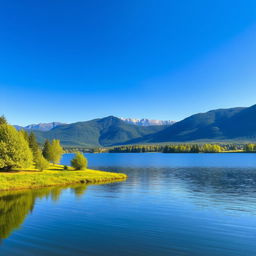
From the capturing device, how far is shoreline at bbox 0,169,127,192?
63750 millimetres

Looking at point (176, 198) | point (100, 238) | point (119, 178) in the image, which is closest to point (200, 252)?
point (100, 238)

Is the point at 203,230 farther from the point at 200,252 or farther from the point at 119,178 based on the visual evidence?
the point at 119,178

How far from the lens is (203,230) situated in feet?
105

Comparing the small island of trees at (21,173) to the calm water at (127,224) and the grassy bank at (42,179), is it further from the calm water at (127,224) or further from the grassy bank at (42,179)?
the calm water at (127,224)

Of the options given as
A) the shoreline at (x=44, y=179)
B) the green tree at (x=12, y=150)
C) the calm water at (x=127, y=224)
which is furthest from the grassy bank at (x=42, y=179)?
the calm water at (x=127, y=224)

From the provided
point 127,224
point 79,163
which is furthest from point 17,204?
point 79,163

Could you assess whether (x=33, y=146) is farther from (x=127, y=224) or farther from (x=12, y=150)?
(x=127, y=224)

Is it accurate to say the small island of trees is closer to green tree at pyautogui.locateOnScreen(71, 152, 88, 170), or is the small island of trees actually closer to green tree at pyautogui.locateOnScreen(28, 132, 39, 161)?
green tree at pyautogui.locateOnScreen(28, 132, 39, 161)

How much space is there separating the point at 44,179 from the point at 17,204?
79.8ft

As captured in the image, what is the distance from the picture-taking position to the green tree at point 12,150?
72250 millimetres

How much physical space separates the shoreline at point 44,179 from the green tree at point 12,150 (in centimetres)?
322

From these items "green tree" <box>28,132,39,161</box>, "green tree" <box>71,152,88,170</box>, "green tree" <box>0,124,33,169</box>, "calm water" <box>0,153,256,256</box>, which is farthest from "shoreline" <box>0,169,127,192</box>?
"green tree" <box>28,132,39,161</box>

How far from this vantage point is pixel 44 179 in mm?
70750

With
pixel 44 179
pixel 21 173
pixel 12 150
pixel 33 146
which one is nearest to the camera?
pixel 44 179
